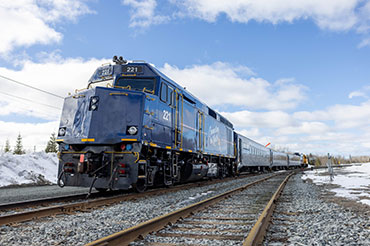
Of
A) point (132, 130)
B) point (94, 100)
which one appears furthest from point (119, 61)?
point (132, 130)

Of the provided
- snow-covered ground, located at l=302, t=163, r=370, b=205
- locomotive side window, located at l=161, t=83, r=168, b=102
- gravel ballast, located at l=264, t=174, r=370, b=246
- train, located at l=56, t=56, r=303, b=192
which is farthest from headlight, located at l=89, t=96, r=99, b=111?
snow-covered ground, located at l=302, t=163, r=370, b=205

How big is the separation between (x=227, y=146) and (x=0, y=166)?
39.7ft

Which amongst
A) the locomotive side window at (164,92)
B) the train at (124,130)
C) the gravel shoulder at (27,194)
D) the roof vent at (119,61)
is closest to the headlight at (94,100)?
the train at (124,130)

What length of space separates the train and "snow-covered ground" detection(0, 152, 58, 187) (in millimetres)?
6182

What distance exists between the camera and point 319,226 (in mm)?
4551

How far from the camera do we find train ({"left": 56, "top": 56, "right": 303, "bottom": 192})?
7395mm

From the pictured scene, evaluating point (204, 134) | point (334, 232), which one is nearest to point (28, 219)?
point (334, 232)

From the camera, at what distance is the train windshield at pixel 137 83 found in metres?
8.74

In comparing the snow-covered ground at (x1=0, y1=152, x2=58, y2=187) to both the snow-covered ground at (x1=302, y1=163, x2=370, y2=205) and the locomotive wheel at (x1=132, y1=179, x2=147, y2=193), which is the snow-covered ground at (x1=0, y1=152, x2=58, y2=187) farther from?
the snow-covered ground at (x1=302, y1=163, x2=370, y2=205)

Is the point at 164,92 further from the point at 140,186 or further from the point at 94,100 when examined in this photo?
the point at 140,186

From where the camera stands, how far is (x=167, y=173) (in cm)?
969

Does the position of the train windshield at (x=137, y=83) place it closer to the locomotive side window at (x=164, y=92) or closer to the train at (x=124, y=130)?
the train at (x=124, y=130)

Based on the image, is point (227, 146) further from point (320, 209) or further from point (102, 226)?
point (102, 226)

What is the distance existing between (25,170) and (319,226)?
13.4m
